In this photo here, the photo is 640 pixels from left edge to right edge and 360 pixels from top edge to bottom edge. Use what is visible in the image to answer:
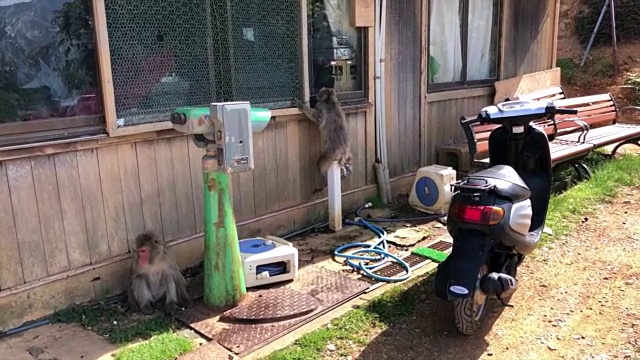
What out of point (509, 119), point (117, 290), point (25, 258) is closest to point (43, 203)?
point (25, 258)

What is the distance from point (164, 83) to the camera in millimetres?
3785

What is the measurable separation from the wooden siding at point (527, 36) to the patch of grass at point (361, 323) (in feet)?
14.7

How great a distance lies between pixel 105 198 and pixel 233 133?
102 centimetres

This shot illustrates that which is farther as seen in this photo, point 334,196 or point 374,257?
point 334,196

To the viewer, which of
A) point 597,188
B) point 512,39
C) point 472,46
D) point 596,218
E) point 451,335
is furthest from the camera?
point 512,39

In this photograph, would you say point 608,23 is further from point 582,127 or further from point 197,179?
point 197,179

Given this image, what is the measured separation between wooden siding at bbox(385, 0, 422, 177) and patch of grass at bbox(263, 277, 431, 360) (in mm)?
2229

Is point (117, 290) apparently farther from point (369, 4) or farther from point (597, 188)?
point (597, 188)

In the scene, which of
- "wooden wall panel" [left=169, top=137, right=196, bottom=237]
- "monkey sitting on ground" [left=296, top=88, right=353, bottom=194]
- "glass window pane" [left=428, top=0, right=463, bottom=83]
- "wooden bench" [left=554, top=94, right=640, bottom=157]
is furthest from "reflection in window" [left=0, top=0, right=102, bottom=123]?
"wooden bench" [left=554, top=94, right=640, bottom=157]

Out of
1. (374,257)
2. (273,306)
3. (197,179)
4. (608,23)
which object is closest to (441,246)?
(374,257)

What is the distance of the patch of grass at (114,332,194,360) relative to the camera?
291 centimetres

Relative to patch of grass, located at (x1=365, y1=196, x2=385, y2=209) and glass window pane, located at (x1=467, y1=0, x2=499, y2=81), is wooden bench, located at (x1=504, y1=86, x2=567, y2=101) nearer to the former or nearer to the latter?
glass window pane, located at (x1=467, y1=0, x2=499, y2=81)

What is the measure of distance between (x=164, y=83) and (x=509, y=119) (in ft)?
7.85

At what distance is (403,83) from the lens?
5.65 metres
